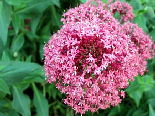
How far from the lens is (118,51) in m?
1.64

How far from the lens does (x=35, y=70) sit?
2.40 meters

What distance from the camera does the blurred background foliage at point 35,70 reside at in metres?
2.09

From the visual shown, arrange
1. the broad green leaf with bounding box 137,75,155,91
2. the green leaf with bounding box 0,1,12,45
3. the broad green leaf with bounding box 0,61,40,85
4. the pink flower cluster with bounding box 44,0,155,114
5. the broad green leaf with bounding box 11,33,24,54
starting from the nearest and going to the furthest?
the pink flower cluster with bounding box 44,0,155,114, the broad green leaf with bounding box 0,61,40,85, the green leaf with bounding box 0,1,12,45, the broad green leaf with bounding box 137,75,155,91, the broad green leaf with bounding box 11,33,24,54

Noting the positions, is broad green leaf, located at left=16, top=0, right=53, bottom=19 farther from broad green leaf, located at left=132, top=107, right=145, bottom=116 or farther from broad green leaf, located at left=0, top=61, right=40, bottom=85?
broad green leaf, located at left=132, top=107, right=145, bottom=116

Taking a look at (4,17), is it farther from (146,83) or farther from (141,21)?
(146,83)

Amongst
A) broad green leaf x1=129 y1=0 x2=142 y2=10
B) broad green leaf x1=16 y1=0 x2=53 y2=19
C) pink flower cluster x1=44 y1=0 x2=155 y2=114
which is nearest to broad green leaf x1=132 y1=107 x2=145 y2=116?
pink flower cluster x1=44 y1=0 x2=155 y2=114

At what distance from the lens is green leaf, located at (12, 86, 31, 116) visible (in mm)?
2299

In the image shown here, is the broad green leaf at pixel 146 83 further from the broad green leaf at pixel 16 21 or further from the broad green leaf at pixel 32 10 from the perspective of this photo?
the broad green leaf at pixel 16 21

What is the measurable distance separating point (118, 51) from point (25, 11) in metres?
1.64

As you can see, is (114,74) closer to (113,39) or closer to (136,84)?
(113,39)

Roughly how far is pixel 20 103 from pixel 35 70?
18.6 inches

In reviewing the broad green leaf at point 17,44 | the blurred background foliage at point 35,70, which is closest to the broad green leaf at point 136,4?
the blurred background foliage at point 35,70

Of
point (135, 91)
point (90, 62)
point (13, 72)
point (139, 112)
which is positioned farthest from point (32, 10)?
point (139, 112)

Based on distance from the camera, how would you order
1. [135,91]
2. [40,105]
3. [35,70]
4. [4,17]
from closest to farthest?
[4,17]
[135,91]
[35,70]
[40,105]
